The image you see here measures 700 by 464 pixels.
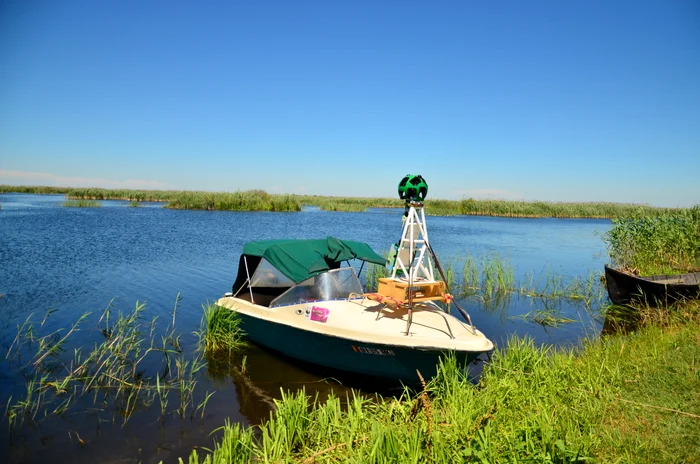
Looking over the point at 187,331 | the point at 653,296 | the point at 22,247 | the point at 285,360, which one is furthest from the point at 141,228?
the point at 653,296

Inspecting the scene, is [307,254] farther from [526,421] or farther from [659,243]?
[659,243]

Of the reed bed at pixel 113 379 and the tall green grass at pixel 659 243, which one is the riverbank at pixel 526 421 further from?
the tall green grass at pixel 659 243

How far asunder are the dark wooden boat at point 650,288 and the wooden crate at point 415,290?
254 inches

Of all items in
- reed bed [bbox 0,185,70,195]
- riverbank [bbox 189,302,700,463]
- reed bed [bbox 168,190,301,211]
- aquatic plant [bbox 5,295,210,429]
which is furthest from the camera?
reed bed [bbox 0,185,70,195]

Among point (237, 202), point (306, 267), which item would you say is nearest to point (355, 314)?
point (306, 267)

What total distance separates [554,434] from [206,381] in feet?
20.6

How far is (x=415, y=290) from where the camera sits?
7824 millimetres

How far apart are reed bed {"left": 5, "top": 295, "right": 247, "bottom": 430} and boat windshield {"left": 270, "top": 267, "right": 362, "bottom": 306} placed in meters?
1.60

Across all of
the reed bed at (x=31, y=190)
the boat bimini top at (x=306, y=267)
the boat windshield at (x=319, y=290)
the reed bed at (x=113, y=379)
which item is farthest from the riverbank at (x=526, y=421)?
the reed bed at (x=31, y=190)

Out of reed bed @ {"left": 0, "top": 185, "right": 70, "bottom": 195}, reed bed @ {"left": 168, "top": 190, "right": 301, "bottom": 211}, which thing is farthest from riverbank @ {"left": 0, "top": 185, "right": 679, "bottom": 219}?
reed bed @ {"left": 0, "top": 185, "right": 70, "bottom": 195}

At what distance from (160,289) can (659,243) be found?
1757 centimetres

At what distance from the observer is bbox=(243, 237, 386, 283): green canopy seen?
917 cm

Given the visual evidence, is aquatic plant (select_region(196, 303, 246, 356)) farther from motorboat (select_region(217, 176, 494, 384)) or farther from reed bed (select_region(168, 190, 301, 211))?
reed bed (select_region(168, 190, 301, 211))

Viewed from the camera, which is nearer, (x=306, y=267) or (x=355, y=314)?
(x=355, y=314)
